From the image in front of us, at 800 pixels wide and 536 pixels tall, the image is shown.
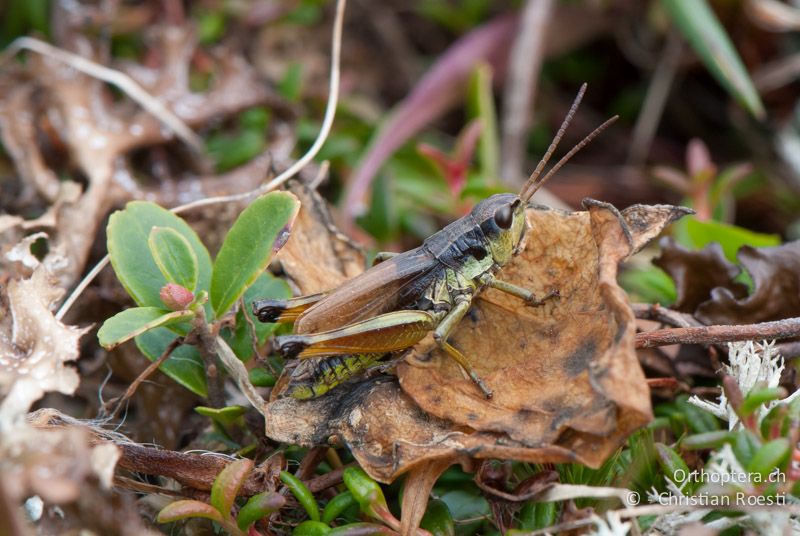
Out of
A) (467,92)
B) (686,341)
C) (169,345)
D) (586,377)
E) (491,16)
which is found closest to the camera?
(586,377)

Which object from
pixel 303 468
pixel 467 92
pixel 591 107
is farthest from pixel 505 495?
pixel 591 107

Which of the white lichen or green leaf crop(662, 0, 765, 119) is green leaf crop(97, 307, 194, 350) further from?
green leaf crop(662, 0, 765, 119)

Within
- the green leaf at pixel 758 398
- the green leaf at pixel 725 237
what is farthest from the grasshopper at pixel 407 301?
the green leaf at pixel 725 237

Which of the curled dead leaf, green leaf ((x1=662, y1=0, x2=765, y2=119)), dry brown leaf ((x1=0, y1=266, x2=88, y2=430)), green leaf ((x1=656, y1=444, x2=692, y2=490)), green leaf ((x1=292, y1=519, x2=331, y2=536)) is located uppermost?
green leaf ((x1=662, y1=0, x2=765, y2=119))

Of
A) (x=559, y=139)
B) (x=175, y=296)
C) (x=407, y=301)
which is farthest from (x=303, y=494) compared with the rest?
(x=559, y=139)

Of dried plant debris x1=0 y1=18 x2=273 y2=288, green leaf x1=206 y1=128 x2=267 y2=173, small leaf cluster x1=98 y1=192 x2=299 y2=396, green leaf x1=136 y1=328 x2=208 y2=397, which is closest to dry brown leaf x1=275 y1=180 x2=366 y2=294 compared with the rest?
small leaf cluster x1=98 y1=192 x2=299 y2=396

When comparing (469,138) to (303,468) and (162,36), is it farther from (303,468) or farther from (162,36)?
(303,468)
